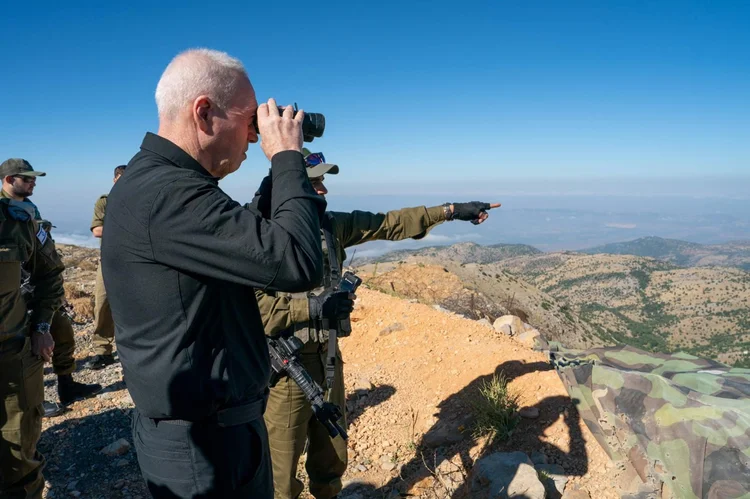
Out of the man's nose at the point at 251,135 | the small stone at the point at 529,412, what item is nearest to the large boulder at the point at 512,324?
the small stone at the point at 529,412

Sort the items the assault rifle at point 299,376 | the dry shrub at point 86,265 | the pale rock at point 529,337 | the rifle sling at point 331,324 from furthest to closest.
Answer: the dry shrub at point 86,265, the pale rock at point 529,337, the rifle sling at point 331,324, the assault rifle at point 299,376

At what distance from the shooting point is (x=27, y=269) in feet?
11.9

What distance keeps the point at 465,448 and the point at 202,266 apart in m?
3.44

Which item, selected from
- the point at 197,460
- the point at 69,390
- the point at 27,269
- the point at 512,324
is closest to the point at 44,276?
the point at 27,269

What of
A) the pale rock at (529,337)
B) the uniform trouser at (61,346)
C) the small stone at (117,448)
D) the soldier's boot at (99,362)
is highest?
the uniform trouser at (61,346)

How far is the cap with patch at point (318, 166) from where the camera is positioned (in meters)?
3.05

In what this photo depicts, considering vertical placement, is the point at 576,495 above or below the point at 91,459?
above

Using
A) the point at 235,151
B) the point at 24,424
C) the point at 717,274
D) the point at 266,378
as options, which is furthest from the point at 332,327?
the point at 717,274

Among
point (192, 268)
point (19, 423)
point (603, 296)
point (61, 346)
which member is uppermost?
point (192, 268)

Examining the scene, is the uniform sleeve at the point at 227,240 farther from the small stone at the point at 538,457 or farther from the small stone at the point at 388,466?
the small stone at the point at 388,466

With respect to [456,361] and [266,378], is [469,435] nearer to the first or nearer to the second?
[456,361]

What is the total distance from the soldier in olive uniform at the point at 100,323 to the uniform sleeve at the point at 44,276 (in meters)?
1.85

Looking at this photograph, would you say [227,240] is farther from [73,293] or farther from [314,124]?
[73,293]

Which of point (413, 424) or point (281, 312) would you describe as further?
point (413, 424)
